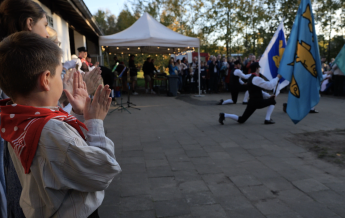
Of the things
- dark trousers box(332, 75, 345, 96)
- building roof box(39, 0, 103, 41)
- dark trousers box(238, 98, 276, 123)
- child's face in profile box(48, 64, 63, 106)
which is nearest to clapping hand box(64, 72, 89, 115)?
child's face in profile box(48, 64, 63, 106)

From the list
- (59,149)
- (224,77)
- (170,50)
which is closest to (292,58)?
(59,149)

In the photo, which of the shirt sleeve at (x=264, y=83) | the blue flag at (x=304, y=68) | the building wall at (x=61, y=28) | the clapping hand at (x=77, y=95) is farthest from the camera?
the building wall at (x=61, y=28)

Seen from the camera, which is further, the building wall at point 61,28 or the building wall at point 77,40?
the building wall at point 77,40

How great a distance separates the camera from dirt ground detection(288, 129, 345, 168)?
4.37 m

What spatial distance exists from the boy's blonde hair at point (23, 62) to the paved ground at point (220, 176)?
1.92 m

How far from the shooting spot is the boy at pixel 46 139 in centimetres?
111

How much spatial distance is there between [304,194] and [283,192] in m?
0.22

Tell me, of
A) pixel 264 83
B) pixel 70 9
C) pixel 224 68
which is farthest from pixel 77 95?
pixel 224 68

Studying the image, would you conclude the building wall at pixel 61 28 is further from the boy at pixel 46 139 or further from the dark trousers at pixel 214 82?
the dark trousers at pixel 214 82

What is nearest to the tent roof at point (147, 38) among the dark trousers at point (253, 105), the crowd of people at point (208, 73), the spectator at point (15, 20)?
the crowd of people at point (208, 73)

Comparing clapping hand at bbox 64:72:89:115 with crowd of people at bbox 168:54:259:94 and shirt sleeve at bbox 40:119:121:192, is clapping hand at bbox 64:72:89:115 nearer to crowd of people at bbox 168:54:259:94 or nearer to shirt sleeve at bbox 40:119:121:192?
shirt sleeve at bbox 40:119:121:192

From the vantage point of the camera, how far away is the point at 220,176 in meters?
3.66

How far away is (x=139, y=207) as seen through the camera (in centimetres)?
288

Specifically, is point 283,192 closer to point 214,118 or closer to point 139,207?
point 139,207
